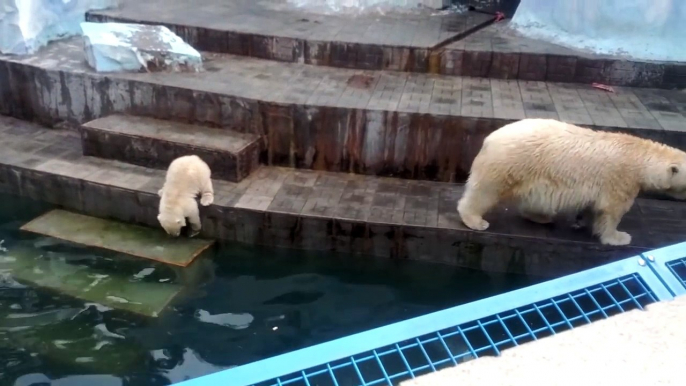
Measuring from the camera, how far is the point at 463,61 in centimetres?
670

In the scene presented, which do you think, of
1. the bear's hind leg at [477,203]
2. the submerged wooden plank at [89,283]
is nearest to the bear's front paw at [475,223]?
the bear's hind leg at [477,203]

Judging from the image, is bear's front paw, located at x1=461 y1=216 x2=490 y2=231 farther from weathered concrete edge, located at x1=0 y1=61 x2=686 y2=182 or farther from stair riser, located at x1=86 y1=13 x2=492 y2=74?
stair riser, located at x1=86 y1=13 x2=492 y2=74

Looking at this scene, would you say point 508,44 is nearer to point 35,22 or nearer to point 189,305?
point 189,305

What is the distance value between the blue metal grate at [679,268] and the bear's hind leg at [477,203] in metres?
2.10

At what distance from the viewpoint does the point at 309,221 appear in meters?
4.91

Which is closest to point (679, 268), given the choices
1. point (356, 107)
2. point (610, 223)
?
point (610, 223)

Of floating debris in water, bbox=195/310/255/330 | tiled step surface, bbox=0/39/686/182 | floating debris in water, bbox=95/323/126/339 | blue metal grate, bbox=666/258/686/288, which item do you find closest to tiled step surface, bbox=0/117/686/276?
tiled step surface, bbox=0/39/686/182

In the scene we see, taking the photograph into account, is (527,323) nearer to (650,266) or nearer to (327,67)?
(650,266)

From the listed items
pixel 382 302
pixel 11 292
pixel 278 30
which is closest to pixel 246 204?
pixel 382 302

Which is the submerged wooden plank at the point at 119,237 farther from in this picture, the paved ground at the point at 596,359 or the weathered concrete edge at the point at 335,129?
the paved ground at the point at 596,359

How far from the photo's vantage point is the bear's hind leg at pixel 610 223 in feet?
14.5

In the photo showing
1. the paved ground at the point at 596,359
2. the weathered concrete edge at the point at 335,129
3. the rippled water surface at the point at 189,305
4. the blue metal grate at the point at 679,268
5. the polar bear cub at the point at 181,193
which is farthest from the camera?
the weathered concrete edge at the point at 335,129

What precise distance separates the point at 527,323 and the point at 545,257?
8.98 ft

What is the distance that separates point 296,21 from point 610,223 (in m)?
4.81
